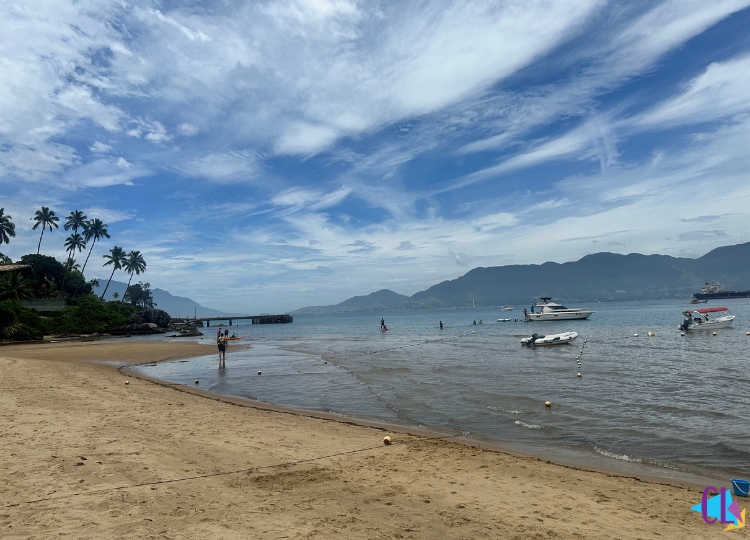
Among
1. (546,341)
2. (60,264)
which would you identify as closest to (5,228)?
(60,264)

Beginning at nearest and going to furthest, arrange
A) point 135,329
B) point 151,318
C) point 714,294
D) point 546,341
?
point 546,341
point 135,329
point 151,318
point 714,294

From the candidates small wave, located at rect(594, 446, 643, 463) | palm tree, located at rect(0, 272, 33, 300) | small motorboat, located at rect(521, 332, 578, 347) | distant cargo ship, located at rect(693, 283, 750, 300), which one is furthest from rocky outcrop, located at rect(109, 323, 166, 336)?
distant cargo ship, located at rect(693, 283, 750, 300)

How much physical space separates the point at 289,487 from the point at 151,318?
287 ft

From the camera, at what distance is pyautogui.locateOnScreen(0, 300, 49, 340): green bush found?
44312 mm

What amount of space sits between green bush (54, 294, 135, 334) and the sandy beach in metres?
57.5

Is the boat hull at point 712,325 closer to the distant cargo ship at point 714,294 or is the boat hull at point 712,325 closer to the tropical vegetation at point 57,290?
the tropical vegetation at point 57,290

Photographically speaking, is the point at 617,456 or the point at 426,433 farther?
the point at 426,433

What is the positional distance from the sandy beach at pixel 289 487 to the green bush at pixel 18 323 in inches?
1715

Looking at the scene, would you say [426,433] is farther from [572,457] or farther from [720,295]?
[720,295]

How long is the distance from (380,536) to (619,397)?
14.0 metres

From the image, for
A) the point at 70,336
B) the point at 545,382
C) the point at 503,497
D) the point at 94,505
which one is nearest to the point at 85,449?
the point at 94,505

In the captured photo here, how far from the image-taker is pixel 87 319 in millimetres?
61406

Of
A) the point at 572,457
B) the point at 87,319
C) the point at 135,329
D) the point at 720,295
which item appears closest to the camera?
the point at 572,457
